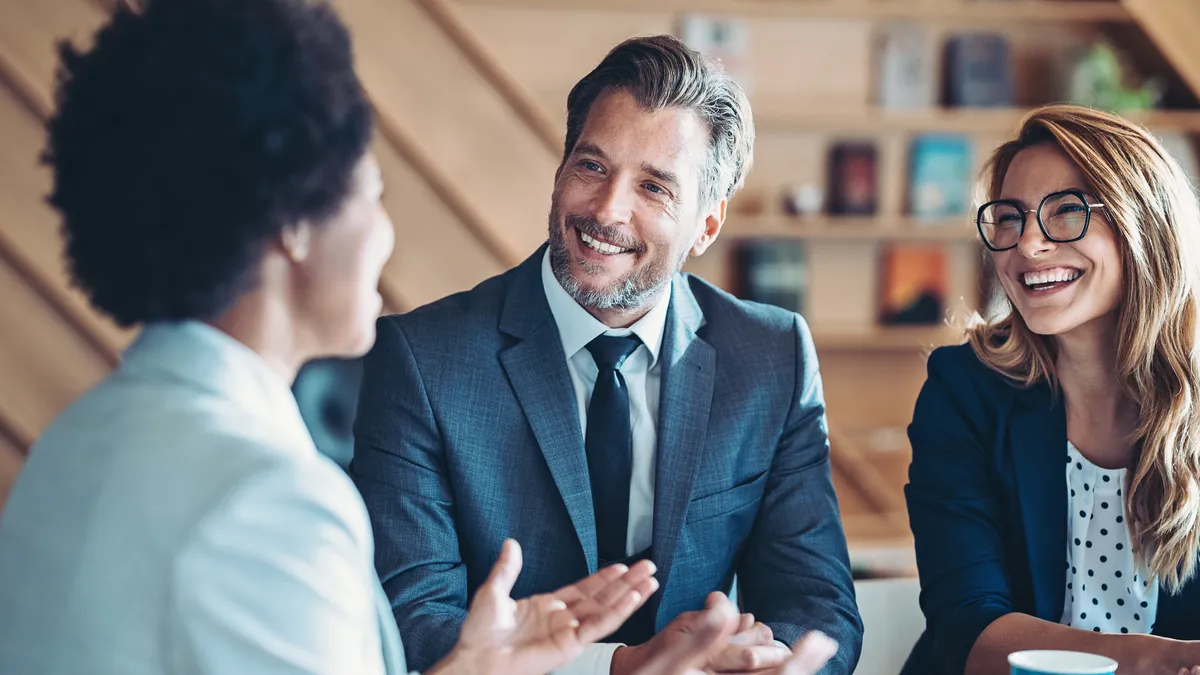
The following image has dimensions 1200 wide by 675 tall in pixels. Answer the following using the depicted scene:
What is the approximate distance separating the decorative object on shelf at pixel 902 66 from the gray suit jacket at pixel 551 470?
2992mm

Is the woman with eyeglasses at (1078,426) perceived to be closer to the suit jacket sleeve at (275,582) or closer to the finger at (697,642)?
the finger at (697,642)

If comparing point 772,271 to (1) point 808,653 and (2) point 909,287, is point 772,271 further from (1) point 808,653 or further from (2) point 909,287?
(1) point 808,653

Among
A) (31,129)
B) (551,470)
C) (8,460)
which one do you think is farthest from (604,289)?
(8,460)

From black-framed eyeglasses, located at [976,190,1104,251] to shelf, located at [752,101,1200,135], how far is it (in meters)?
2.61

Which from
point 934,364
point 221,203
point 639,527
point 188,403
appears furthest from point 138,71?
point 934,364

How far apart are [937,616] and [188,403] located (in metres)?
1.24

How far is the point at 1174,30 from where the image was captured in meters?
4.61

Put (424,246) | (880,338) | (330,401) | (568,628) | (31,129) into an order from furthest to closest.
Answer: (880,338) < (424,246) < (31,129) < (330,401) < (568,628)

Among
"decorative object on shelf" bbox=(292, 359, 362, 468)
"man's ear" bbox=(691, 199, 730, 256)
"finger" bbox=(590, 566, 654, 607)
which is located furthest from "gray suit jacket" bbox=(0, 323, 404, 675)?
"decorative object on shelf" bbox=(292, 359, 362, 468)

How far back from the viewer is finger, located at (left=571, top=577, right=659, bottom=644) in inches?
44.1

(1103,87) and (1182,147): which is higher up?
(1103,87)

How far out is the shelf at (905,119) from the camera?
174 inches

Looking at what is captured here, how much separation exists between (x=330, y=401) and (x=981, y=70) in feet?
9.20

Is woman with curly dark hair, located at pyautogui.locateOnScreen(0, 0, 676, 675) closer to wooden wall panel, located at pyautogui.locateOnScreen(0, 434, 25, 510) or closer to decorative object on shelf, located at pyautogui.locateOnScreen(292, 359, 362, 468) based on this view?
decorative object on shelf, located at pyautogui.locateOnScreen(292, 359, 362, 468)
